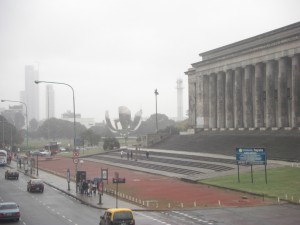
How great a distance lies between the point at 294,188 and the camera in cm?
4253

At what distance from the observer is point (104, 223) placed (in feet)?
91.4

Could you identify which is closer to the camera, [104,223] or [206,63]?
[104,223]

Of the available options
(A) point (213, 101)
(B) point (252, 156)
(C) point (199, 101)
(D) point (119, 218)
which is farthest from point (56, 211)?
(C) point (199, 101)

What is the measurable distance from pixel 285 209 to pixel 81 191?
20609 millimetres

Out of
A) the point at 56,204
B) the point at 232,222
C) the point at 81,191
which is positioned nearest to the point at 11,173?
the point at 81,191

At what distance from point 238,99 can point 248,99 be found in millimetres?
3465

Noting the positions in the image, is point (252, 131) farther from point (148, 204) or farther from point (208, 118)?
point (148, 204)

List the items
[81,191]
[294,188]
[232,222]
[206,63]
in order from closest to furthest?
[232,222], [294,188], [81,191], [206,63]

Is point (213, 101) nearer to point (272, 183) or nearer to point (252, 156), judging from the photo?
point (252, 156)

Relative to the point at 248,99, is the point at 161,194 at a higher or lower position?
lower

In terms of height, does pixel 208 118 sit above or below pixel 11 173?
above

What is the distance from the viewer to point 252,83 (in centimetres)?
9044

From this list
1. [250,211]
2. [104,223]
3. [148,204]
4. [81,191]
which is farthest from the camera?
[81,191]

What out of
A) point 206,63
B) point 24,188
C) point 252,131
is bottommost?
point 24,188
